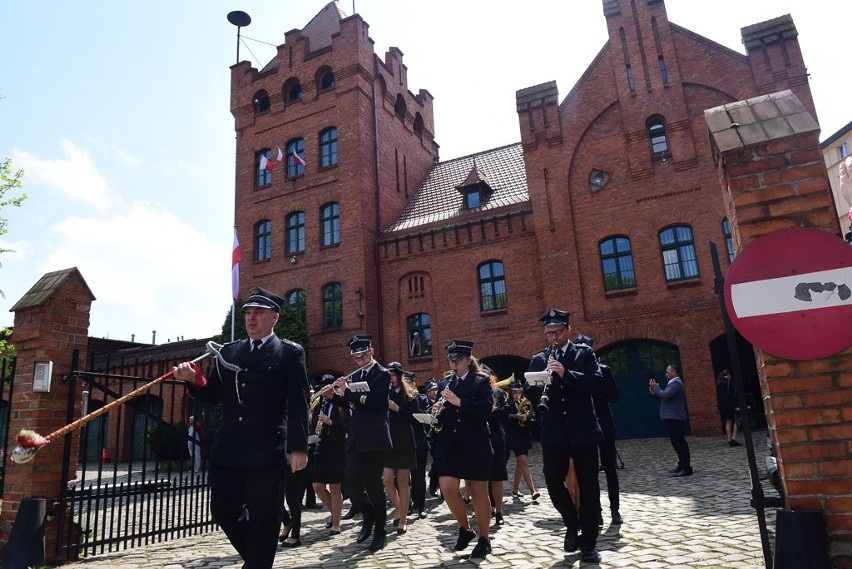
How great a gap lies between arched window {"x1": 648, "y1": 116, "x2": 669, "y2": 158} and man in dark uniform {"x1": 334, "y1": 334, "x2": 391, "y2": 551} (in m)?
15.8

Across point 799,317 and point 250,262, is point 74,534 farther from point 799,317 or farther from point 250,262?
point 250,262

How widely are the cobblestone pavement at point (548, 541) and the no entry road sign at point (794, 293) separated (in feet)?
7.01

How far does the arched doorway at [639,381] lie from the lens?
17.9m

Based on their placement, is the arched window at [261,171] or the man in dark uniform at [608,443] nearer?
the man in dark uniform at [608,443]

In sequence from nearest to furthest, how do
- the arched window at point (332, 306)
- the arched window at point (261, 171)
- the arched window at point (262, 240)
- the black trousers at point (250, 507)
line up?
the black trousers at point (250, 507) → the arched window at point (332, 306) → the arched window at point (262, 240) → the arched window at point (261, 171)

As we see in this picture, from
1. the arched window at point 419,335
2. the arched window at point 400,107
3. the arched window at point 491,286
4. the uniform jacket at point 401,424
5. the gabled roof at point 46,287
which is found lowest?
the uniform jacket at point 401,424

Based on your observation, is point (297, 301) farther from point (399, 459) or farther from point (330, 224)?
point (399, 459)

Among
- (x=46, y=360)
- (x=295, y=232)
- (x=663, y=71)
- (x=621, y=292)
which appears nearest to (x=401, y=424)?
(x=46, y=360)

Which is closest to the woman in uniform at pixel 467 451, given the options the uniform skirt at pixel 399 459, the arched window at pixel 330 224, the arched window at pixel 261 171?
the uniform skirt at pixel 399 459

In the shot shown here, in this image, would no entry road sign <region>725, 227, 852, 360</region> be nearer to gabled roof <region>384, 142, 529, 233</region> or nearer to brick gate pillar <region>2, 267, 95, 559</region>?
brick gate pillar <region>2, 267, 95, 559</region>

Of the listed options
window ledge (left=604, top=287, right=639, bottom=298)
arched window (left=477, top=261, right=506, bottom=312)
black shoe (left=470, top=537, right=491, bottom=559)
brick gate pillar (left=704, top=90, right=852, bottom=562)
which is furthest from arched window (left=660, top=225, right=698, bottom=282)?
brick gate pillar (left=704, top=90, right=852, bottom=562)

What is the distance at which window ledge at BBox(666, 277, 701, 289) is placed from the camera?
57.5ft

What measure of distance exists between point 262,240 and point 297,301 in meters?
3.69

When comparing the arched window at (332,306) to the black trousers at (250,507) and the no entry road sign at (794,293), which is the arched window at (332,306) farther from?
the no entry road sign at (794,293)
